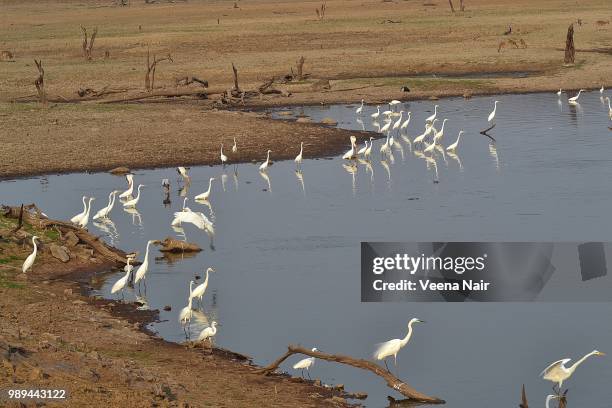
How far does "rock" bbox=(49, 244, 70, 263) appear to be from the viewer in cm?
2173

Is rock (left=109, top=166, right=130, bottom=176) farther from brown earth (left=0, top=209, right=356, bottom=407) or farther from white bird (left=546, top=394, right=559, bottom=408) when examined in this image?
white bird (left=546, top=394, right=559, bottom=408)

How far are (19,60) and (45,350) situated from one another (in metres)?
51.0

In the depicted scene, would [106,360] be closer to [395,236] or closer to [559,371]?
[559,371]

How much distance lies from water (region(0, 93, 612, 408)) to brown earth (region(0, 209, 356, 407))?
806 mm

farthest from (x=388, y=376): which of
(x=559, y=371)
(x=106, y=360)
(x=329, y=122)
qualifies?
(x=329, y=122)

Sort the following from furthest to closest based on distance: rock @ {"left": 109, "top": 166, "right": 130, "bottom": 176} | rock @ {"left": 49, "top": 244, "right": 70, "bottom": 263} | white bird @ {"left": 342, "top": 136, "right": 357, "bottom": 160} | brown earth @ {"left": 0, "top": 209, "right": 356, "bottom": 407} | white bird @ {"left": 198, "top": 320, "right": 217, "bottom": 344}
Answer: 1. white bird @ {"left": 342, "top": 136, "right": 357, "bottom": 160}
2. rock @ {"left": 109, "top": 166, "right": 130, "bottom": 176}
3. rock @ {"left": 49, "top": 244, "right": 70, "bottom": 263}
4. white bird @ {"left": 198, "top": 320, "right": 217, "bottom": 344}
5. brown earth @ {"left": 0, "top": 209, "right": 356, "bottom": 407}

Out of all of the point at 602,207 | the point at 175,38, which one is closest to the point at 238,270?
the point at 602,207

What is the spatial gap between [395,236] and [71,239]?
697 cm

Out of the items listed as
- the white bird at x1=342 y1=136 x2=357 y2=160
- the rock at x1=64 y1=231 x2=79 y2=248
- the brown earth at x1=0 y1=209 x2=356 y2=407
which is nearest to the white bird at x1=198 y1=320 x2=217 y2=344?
the brown earth at x1=0 y1=209 x2=356 y2=407

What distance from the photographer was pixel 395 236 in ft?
79.5

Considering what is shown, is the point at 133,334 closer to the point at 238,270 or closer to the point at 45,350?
the point at 45,350

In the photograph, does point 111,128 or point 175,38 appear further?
point 175,38

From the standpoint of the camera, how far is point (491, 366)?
16.2 m

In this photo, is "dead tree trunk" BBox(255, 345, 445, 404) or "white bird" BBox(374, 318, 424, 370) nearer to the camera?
"dead tree trunk" BBox(255, 345, 445, 404)
